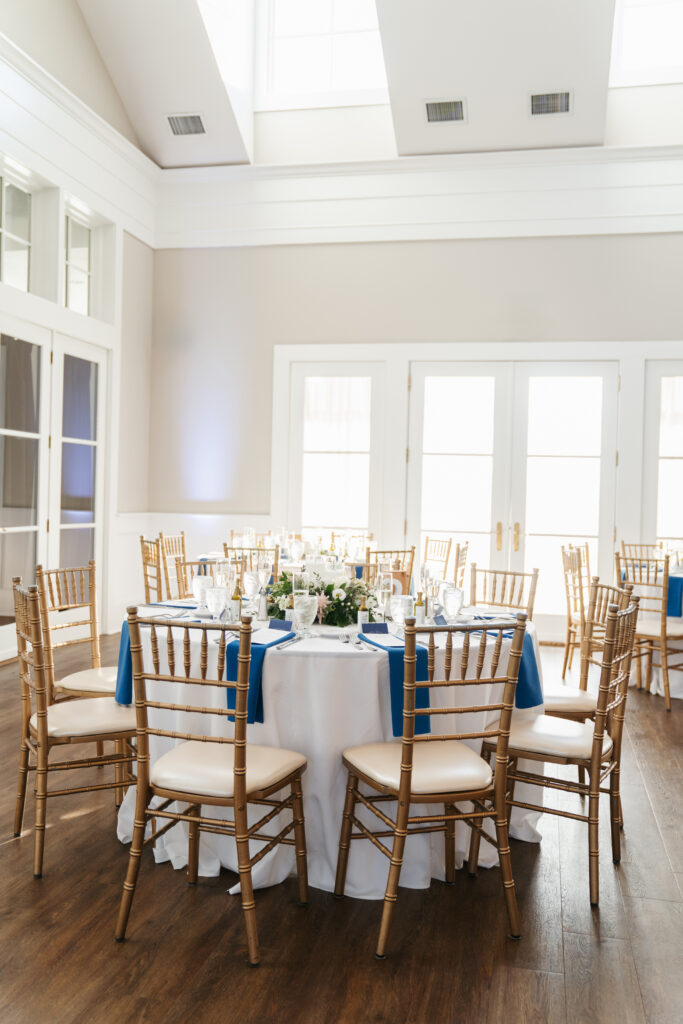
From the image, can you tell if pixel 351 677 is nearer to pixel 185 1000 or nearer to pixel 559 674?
pixel 185 1000

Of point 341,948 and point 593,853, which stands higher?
point 593,853

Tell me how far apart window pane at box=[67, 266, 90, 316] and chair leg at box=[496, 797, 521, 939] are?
5.89 metres

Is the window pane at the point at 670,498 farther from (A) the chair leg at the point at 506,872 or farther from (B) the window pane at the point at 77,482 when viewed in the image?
(A) the chair leg at the point at 506,872

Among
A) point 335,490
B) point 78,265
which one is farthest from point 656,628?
point 78,265

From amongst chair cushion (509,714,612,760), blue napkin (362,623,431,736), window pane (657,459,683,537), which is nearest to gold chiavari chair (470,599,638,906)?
chair cushion (509,714,612,760)

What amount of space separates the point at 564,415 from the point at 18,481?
4.82 metres

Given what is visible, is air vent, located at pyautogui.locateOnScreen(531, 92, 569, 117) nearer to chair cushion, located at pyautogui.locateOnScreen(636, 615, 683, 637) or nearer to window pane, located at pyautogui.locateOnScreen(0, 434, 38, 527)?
chair cushion, located at pyautogui.locateOnScreen(636, 615, 683, 637)

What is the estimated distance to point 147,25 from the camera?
6.92m

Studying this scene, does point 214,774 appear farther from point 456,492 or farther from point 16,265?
point 456,492

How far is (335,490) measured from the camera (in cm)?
797

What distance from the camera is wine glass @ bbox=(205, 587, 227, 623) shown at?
3.15m

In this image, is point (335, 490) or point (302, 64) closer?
point (335, 490)

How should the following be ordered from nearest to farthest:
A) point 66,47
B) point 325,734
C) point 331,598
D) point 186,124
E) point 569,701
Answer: point 325,734, point 331,598, point 569,701, point 66,47, point 186,124

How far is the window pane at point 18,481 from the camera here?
600cm
